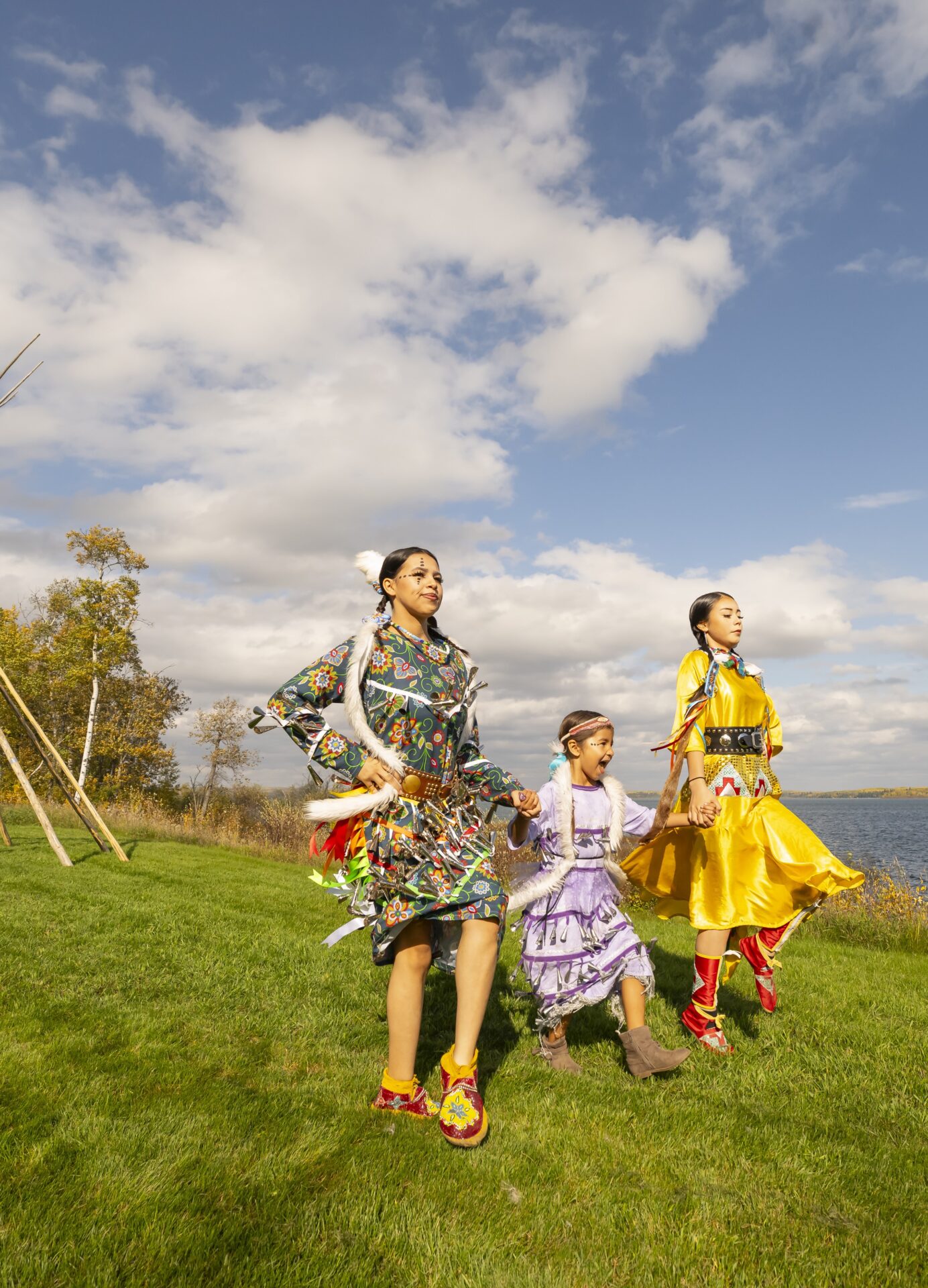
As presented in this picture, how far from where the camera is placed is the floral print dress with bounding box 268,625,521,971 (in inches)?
124

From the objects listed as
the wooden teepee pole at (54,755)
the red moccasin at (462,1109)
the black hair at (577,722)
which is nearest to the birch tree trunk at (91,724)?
the wooden teepee pole at (54,755)

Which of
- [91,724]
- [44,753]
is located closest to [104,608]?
[91,724]

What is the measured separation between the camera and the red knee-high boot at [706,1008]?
425 cm

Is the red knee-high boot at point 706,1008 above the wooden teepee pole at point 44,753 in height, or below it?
below

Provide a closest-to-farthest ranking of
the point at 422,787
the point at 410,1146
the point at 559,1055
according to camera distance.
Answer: the point at 410,1146
the point at 422,787
the point at 559,1055

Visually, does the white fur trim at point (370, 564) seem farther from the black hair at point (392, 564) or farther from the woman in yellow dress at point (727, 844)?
the woman in yellow dress at point (727, 844)

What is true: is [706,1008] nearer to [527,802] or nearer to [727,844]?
[727,844]

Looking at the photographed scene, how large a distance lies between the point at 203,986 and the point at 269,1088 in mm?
1776

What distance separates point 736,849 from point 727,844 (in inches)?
2.3

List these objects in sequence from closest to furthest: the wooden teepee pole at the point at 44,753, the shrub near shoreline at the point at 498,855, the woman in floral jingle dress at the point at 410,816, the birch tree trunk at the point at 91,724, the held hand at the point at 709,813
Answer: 1. the woman in floral jingle dress at the point at 410,816
2. the held hand at the point at 709,813
3. the shrub near shoreline at the point at 498,855
4. the wooden teepee pole at the point at 44,753
5. the birch tree trunk at the point at 91,724

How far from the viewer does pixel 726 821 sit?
4.51 meters

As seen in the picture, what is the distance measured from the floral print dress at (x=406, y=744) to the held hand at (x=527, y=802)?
0.04m

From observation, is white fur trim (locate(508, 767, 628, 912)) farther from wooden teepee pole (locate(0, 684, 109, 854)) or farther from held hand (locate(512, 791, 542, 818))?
wooden teepee pole (locate(0, 684, 109, 854))

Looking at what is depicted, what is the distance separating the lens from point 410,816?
10.7 feet
